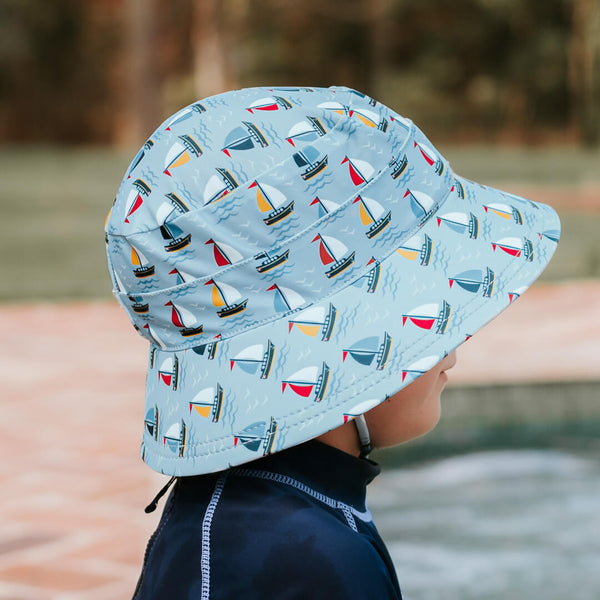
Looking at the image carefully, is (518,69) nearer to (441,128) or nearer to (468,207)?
(441,128)

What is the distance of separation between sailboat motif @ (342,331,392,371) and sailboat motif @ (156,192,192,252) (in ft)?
0.78

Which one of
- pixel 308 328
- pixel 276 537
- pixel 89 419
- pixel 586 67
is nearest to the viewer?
pixel 276 537

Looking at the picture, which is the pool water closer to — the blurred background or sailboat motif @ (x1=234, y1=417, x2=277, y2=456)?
the blurred background

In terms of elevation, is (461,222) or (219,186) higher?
(219,186)

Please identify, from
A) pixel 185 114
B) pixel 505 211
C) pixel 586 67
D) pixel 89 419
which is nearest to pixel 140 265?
pixel 185 114

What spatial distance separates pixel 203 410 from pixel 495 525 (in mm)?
3224

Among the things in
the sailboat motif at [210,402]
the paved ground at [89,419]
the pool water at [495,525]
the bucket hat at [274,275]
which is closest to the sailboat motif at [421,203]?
the bucket hat at [274,275]

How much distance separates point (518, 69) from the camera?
31.5 meters

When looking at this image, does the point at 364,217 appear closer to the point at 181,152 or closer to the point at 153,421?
the point at 181,152

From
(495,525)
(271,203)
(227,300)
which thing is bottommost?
(495,525)

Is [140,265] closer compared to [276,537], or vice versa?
[276,537]

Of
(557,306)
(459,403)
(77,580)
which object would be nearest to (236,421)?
(77,580)

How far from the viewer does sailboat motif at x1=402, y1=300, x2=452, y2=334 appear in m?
1.28

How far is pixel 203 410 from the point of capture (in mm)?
1254
